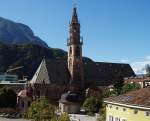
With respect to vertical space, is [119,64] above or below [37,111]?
above

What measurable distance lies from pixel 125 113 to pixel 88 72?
330ft

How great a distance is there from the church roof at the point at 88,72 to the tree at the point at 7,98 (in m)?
25.2

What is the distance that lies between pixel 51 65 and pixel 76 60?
8.22m

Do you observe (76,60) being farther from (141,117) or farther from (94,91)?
(141,117)

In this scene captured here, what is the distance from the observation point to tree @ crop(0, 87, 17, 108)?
100000 mm

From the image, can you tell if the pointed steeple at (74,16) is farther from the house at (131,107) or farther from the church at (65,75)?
the house at (131,107)

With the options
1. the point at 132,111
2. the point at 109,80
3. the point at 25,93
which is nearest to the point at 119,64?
the point at 109,80

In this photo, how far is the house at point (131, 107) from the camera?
115 ft

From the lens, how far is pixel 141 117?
116ft

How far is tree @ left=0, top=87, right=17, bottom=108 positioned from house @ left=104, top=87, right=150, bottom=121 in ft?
189

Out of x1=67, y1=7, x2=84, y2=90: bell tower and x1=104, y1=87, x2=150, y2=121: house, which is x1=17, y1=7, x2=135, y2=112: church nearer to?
x1=67, y1=7, x2=84, y2=90: bell tower

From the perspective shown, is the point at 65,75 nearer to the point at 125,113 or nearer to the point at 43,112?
the point at 43,112

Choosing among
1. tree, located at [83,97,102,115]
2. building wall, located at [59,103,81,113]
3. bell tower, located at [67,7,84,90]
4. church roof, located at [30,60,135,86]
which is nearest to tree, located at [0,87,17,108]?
building wall, located at [59,103,81,113]

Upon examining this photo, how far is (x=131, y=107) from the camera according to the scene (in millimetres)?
37500
